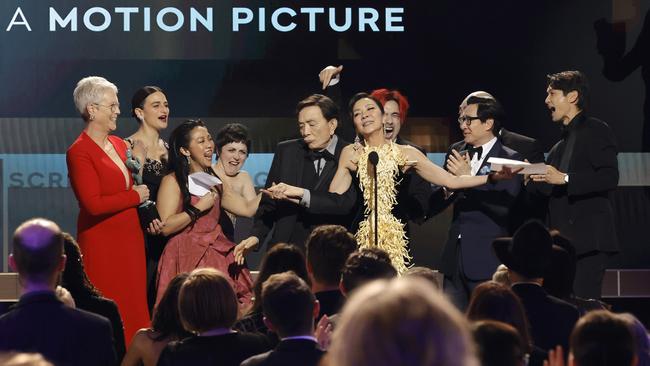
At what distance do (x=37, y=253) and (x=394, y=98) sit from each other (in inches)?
151

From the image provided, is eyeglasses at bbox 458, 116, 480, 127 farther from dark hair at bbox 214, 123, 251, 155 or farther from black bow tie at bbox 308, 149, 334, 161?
dark hair at bbox 214, 123, 251, 155

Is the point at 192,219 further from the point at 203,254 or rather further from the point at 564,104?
the point at 564,104

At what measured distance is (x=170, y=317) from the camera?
3.86 m

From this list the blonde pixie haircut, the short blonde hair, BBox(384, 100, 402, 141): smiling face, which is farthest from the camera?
BBox(384, 100, 402, 141): smiling face

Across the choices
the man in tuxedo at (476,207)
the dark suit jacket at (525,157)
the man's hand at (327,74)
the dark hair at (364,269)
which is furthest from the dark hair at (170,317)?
the man's hand at (327,74)

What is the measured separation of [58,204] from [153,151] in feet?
3.81

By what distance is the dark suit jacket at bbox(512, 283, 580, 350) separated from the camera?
3.81m

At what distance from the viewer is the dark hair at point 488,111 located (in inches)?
244

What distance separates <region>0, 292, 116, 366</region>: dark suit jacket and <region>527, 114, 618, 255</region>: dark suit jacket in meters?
3.58

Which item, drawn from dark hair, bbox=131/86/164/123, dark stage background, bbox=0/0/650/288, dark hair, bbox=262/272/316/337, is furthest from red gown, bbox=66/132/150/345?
dark hair, bbox=262/272/316/337

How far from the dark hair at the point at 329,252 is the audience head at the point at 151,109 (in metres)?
2.08

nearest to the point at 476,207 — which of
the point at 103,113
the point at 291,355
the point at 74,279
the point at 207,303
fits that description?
the point at 103,113

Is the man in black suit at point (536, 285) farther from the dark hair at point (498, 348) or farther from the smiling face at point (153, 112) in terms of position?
the smiling face at point (153, 112)

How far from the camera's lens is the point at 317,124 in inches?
246
